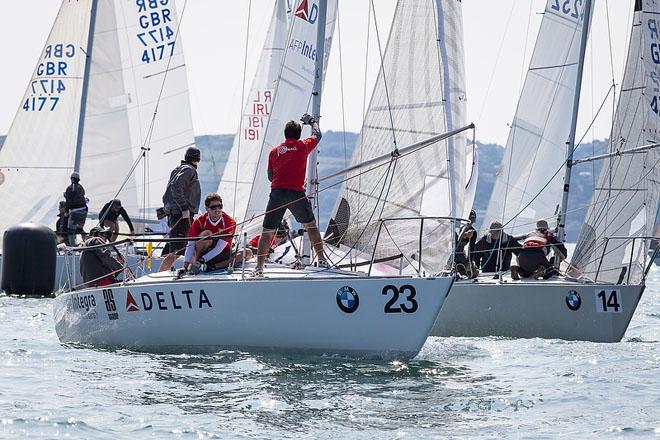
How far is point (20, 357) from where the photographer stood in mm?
10273

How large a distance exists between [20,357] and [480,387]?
399cm

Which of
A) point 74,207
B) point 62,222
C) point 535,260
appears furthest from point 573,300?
point 62,222

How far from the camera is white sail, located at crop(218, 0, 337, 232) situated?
55.1 ft

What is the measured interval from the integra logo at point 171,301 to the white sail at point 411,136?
1771 millimetres

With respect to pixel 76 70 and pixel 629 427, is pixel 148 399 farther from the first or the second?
pixel 76 70

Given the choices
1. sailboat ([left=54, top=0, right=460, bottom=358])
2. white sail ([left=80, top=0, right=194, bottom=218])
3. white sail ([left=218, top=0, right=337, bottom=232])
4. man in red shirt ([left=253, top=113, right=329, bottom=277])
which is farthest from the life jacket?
white sail ([left=80, top=0, right=194, bottom=218])

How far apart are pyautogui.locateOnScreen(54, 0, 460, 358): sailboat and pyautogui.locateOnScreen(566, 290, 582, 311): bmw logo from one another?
305cm

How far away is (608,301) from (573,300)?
1.23 ft

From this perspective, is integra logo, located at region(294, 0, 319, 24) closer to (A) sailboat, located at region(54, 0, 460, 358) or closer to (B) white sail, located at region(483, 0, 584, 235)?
(A) sailboat, located at region(54, 0, 460, 358)

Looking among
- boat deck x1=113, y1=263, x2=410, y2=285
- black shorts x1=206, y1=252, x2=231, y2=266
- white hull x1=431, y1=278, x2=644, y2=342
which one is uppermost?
black shorts x1=206, y1=252, x2=231, y2=266

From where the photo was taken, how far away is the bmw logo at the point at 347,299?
9742 millimetres

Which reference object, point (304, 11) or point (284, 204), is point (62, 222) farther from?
point (284, 204)

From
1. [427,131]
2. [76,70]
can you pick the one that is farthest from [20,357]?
[76,70]

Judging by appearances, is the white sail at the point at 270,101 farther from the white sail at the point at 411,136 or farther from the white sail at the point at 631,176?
the white sail at the point at 631,176
